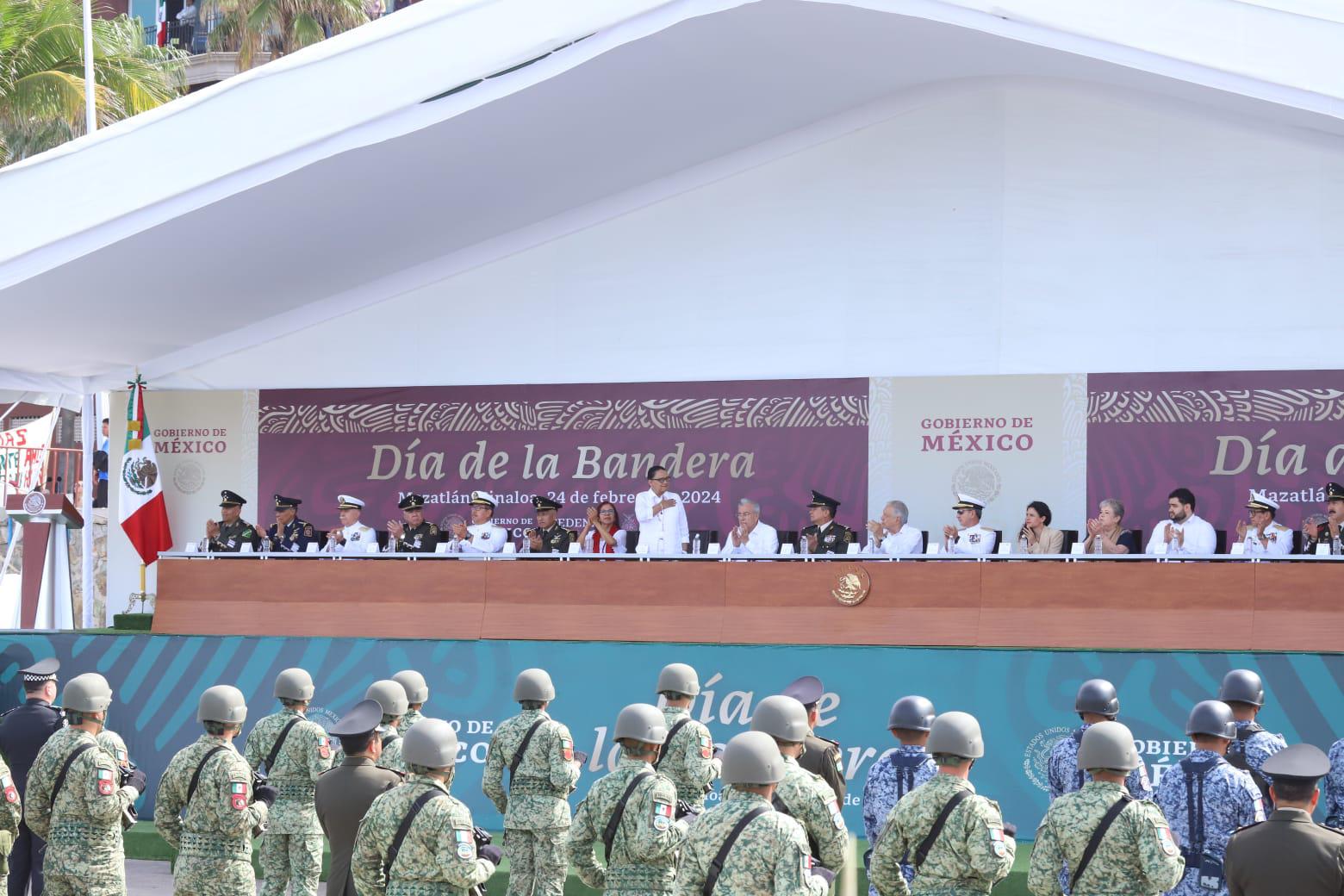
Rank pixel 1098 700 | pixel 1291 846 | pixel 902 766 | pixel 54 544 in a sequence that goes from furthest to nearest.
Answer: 1. pixel 54 544
2. pixel 1098 700
3. pixel 902 766
4. pixel 1291 846

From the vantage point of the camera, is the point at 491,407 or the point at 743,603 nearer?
the point at 743,603

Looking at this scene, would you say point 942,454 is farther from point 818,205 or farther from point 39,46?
point 39,46

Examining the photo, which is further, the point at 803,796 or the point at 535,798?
the point at 535,798

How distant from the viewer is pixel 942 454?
56.5 feet

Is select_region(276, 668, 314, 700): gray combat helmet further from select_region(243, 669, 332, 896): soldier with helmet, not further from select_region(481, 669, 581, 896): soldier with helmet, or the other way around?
select_region(481, 669, 581, 896): soldier with helmet

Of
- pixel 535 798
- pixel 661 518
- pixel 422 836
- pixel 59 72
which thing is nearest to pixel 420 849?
pixel 422 836

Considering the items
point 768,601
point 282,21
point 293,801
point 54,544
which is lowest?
point 293,801

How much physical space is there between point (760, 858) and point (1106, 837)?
5.11 feet

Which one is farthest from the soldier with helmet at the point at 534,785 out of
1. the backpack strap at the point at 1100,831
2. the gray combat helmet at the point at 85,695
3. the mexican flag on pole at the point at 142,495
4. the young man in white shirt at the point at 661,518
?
the mexican flag on pole at the point at 142,495

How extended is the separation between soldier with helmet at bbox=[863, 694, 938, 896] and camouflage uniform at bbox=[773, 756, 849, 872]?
3.06 feet

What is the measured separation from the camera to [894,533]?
52.1ft

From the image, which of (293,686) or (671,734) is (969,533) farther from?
(293,686)

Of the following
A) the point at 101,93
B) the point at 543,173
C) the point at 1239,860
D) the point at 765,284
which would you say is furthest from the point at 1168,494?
the point at 101,93

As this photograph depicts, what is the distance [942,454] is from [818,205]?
3.09 meters
